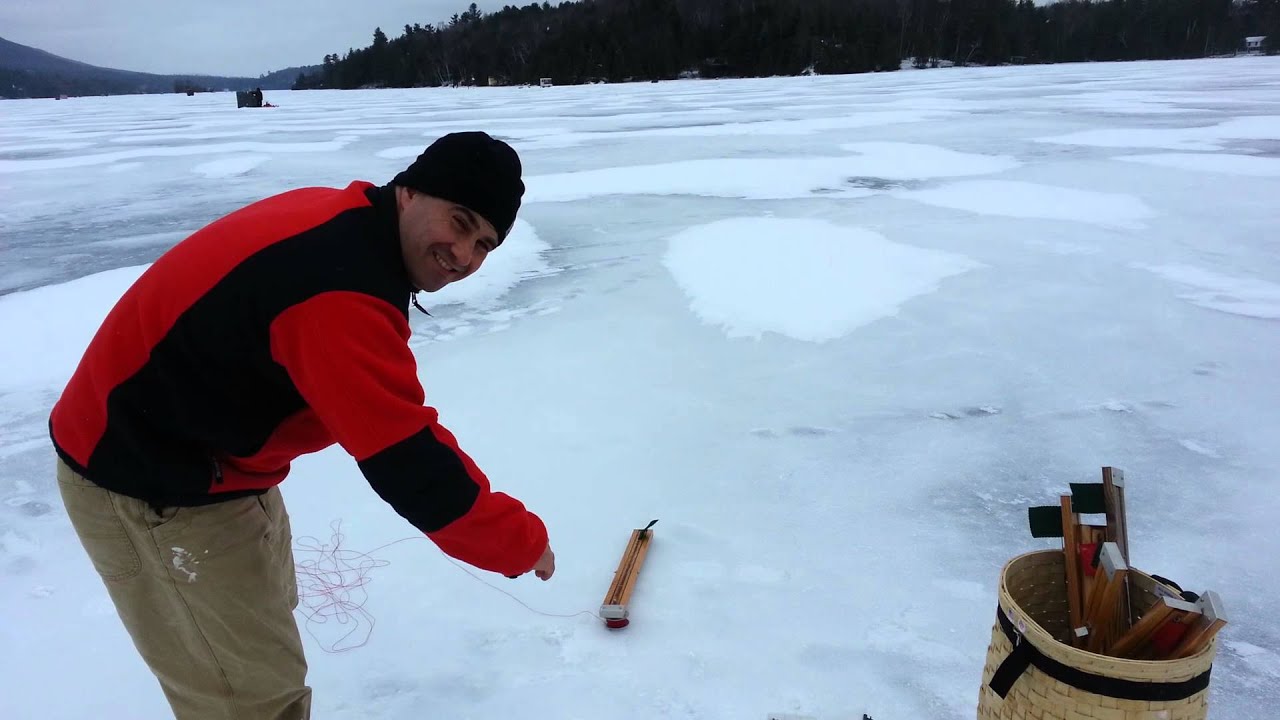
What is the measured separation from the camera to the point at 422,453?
3.66 ft

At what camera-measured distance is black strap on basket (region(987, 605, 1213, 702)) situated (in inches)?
48.6

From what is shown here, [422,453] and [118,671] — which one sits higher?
[422,453]

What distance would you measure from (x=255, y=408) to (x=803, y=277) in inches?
158

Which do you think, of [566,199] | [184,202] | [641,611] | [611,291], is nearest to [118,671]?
[641,611]

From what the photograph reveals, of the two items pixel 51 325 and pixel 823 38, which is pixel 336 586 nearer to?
pixel 51 325

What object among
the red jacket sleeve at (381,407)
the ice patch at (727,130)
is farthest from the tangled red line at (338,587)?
the ice patch at (727,130)

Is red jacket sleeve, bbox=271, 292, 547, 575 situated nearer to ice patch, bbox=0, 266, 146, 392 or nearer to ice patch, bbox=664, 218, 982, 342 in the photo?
ice patch, bbox=664, 218, 982, 342

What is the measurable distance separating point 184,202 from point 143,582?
804cm

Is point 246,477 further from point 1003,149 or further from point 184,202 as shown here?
point 1003,149

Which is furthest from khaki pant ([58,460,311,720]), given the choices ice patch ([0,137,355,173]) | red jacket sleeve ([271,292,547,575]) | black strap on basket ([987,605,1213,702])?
ice patch ([0,137,355,173])

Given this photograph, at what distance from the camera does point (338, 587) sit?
2.20 meters

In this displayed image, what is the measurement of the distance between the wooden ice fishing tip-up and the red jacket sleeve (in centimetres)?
87

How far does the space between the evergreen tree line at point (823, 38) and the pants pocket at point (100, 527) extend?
59306mm

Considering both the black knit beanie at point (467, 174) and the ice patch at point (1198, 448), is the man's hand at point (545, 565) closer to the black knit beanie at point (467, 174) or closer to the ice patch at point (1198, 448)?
the black knit beanie at point (467, 174)
